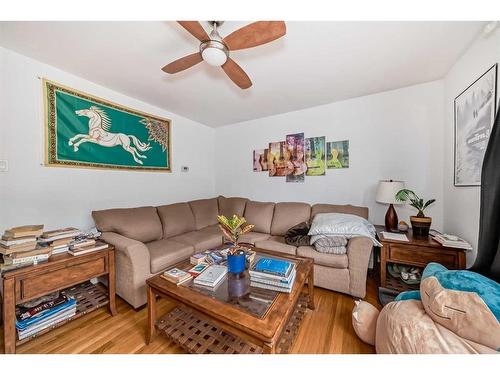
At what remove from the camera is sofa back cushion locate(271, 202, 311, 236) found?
2352mm

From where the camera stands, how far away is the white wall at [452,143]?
1.25 m

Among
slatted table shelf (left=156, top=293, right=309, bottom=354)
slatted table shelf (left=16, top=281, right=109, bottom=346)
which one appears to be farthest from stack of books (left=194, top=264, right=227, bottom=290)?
slatted table shelf (left=16, top=281, right=109, bottom=346)

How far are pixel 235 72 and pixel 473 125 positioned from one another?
6.13 feet

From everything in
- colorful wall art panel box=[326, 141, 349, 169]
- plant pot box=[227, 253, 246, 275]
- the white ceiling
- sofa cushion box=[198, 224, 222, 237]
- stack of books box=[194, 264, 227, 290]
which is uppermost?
the white ceiling

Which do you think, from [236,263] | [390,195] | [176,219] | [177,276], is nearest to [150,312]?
[177,276]

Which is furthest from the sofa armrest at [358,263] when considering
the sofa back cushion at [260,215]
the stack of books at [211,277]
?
the stack of books at [211,277]

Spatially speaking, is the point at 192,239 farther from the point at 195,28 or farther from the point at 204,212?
the point at 195,28

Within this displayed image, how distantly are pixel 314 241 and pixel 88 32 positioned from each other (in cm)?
251

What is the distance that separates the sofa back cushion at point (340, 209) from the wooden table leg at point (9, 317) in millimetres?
2584

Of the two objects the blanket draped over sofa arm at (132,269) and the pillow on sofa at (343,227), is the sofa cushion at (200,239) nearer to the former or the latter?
the blanket draped over sofa arm at (132,269)

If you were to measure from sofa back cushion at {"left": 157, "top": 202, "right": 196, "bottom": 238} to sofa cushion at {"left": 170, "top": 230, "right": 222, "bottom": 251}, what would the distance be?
79mm

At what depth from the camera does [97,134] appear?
1.94 m

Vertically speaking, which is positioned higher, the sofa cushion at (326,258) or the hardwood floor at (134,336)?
the sofa cushion at (326,258)

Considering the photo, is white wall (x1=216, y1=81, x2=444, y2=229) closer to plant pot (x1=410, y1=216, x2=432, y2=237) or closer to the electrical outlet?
A: plant pot (x1=410, y1=216, x2=432, y2=237)
